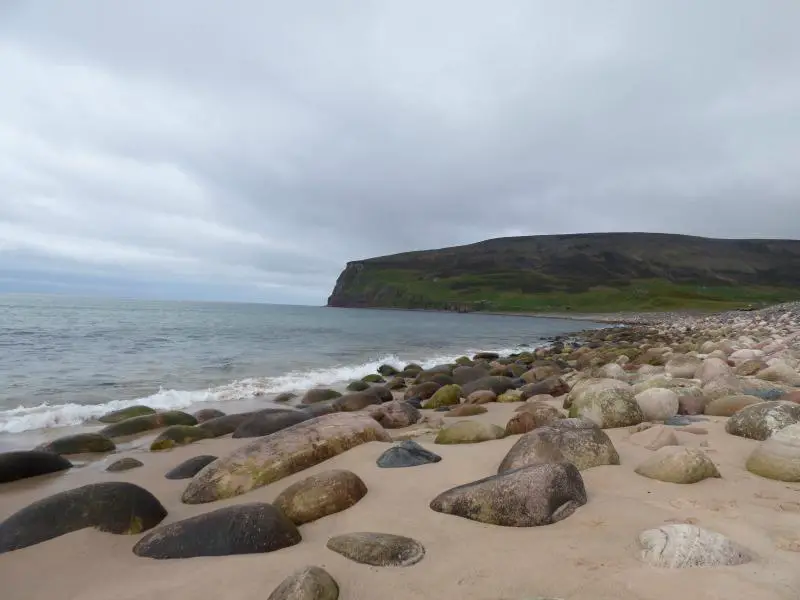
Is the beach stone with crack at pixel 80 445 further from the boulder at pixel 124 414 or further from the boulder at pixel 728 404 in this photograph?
the boulder at pixel 728 404

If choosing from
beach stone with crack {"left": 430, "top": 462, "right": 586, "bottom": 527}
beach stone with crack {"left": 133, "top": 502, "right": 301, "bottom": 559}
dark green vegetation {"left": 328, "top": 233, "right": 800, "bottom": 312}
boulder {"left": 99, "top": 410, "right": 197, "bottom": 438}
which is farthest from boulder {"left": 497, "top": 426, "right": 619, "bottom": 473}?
dark green vegetation {"left": 328, "top": 233, "right": 800, "bottom": 312}

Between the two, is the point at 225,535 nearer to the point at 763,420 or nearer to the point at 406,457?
the point at 406,457

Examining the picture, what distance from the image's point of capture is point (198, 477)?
4.84 m

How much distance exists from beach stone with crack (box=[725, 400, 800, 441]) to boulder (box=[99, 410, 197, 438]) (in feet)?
27.1

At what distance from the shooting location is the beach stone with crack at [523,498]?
10.5ft

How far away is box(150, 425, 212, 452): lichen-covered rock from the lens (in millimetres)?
7141

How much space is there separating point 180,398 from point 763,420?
10.7m

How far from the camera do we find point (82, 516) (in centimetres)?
376

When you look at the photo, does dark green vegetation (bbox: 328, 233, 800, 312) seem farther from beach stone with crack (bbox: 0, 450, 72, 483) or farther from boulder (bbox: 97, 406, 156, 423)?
beach stone with crack (bbox: 0, 450, 72, 483)

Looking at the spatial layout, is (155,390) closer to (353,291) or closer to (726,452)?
(726,452)

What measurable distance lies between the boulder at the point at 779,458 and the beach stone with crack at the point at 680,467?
36 centimetres

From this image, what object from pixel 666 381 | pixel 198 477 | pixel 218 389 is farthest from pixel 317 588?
pixel 218 389

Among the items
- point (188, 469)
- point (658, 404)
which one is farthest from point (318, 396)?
point (658, 404)

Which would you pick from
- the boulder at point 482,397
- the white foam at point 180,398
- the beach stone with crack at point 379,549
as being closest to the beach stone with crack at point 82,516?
the beach stone with crack at point 379,549
